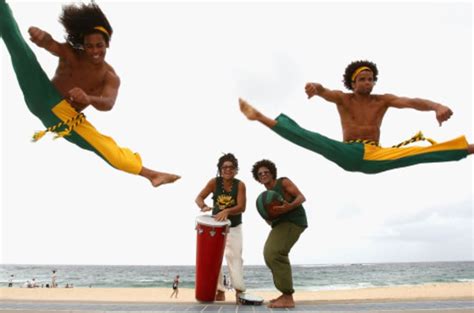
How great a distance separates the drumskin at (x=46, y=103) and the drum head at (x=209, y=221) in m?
2.72

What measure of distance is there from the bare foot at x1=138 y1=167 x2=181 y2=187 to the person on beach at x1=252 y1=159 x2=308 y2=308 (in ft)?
8.61

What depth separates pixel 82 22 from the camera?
394 centimetres

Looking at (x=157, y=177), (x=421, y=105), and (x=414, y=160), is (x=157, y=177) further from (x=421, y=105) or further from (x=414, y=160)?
(x=421, y=105)

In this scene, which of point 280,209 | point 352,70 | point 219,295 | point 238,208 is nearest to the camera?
point 352,70

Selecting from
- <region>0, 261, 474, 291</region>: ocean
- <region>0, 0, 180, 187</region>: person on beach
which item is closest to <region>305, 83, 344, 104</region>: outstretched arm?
<region>0, 0, 180, 187</region>: person on beach

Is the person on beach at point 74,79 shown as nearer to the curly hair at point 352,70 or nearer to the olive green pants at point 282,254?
the curly hair at point 352,70

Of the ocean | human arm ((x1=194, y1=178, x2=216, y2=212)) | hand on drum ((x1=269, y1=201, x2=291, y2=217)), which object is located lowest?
the ocean

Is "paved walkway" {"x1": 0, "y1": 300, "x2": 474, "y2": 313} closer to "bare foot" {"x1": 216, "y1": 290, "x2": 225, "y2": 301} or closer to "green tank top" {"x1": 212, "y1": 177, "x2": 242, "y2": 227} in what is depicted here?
"bare foot" {"x1": 216, "y1": 290, "x2": 225, "y2": 301}

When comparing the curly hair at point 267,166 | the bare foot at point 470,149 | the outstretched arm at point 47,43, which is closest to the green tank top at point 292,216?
the curly hair at point 267,166

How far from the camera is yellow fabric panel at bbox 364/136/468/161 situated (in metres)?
4.36

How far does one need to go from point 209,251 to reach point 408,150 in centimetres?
325

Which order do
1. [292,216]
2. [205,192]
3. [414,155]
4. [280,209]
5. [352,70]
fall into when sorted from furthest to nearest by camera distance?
1. [205,192]
2. [292,216]
3. [280,209]
4. [352,70]
5. [414,155]

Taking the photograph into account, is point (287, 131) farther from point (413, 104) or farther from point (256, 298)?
point (256, 298)

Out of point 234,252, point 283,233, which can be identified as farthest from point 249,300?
point 283,233
